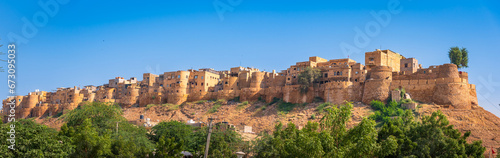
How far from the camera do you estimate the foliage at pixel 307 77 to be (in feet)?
182

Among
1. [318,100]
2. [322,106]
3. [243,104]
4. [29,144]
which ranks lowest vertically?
[29,144]

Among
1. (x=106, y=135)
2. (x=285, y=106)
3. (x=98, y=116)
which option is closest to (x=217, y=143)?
(x=106, y=135)

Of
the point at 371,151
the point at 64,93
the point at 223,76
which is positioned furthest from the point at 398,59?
the point at 64,93

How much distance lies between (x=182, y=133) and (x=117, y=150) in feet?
29.4

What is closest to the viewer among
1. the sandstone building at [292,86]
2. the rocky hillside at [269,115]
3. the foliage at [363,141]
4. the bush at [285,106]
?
the foliage at [363,141]

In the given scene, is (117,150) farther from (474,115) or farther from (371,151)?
(474,115)

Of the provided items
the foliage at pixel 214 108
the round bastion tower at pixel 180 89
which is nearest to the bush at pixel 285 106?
the foliage at pixel 214 108

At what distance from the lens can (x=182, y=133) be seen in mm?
39969

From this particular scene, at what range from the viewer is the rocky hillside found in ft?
141

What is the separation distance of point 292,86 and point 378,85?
963 centimetres

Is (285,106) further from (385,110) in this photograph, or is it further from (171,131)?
(171,131)

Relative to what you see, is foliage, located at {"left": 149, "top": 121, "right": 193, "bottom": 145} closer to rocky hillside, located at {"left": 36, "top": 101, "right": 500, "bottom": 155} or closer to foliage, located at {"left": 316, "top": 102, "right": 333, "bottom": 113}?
rocky hillside, located at {"left": 36, "top": 101, "right": 500, "bottom": 155}

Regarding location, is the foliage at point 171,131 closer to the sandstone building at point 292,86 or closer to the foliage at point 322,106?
the foliage at point 322,106

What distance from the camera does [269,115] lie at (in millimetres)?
53500
